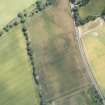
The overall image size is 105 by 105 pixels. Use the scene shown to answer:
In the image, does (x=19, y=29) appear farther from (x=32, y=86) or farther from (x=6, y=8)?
(x=32, y=86)

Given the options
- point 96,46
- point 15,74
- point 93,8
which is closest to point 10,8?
point 15,74

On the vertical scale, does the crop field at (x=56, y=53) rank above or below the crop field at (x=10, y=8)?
below

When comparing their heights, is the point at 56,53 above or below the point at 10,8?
below

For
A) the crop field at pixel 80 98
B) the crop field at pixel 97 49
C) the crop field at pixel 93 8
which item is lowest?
the crop field at pixel 80 98

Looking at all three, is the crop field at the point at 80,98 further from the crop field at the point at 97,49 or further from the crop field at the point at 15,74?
the crop field at the point at 15,74

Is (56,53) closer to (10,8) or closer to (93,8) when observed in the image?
(93,8)

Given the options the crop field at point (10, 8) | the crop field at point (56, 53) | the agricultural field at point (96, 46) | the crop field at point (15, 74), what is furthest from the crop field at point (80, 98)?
the crop field at point (10, 8)

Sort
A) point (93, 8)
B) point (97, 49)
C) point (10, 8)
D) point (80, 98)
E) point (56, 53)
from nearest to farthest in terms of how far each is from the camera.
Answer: point (80, 98), point (97, 49), point (56, 53), point (93, 8), point (10, 8)
